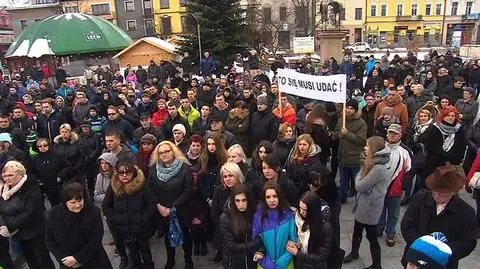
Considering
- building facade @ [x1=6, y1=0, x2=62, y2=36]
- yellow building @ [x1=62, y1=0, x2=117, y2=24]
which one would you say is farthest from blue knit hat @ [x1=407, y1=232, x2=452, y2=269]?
yellow building @ [x1=62, y1=0, x2=117, y2=24]

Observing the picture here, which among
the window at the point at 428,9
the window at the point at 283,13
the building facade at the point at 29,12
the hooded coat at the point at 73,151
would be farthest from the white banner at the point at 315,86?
the window at the point at 428,9

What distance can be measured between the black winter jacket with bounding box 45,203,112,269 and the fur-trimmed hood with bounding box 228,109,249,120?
3742mm

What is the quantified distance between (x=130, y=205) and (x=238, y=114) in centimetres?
338

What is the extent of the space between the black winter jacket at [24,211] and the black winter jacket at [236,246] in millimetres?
2251

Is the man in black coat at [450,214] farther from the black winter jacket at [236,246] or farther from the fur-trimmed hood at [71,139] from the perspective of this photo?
the fur-trimmed hood at [71,139]

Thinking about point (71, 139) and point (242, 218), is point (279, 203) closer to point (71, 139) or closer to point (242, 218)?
point (242, 218)

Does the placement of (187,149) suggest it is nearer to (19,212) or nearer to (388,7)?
(19,212)

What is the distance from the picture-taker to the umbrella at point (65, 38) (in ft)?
66.7

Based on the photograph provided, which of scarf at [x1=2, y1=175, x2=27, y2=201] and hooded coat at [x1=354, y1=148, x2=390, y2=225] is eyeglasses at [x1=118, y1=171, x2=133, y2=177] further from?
hooded coat at [x1=354, y1=148, x2=390, y2=225]

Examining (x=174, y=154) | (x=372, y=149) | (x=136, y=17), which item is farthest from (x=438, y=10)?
(x=174, y=154)

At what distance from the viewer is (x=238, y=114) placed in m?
7.47

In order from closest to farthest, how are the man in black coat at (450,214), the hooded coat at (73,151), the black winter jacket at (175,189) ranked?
the man in black coat at (450,214), the black winter jacket at (175,189), the hooded coat at (73,151)

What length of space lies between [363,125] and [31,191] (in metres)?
4.75

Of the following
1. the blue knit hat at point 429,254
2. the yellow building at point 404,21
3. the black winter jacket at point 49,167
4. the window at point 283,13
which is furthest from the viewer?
the yellow building at point 404,21
